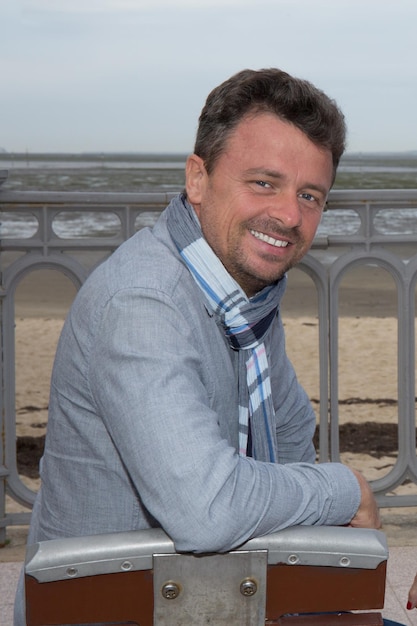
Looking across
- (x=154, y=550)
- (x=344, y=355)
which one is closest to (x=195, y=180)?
(x=154, y=550)

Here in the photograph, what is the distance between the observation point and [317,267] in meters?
4.02

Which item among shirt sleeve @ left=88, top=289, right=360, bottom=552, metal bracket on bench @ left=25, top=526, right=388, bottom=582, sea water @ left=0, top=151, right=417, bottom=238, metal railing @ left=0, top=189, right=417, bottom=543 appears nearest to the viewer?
metal bracket on bench @ left=25, top=526, right=388, bottom=582

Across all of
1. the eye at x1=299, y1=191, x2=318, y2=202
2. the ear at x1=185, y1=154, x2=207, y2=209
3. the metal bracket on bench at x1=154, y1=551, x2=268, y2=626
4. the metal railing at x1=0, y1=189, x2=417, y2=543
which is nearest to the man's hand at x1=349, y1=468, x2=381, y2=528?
the metal bracket on bench at x1=154, y1=551, x2=268, y2=626

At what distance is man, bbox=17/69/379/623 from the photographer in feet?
4.77

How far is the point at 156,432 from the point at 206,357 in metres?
0.30

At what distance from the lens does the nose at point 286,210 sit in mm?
1812

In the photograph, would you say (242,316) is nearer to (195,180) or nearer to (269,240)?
(269,240)

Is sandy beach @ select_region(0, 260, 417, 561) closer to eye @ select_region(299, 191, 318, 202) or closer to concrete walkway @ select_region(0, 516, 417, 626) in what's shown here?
concrete walkway @ select_region(0, 516, 417, 626)

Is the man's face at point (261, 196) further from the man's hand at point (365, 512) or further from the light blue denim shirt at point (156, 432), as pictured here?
the man's hand at point (365, 512)

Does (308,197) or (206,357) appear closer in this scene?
(206,357)

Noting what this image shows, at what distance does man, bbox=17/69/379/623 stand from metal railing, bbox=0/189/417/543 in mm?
1922

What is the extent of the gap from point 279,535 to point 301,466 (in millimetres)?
294

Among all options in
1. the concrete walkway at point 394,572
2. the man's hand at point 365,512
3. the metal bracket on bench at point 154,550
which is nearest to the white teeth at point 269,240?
the man's hand at point 365,512

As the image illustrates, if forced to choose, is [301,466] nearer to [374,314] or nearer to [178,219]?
[178,219]
